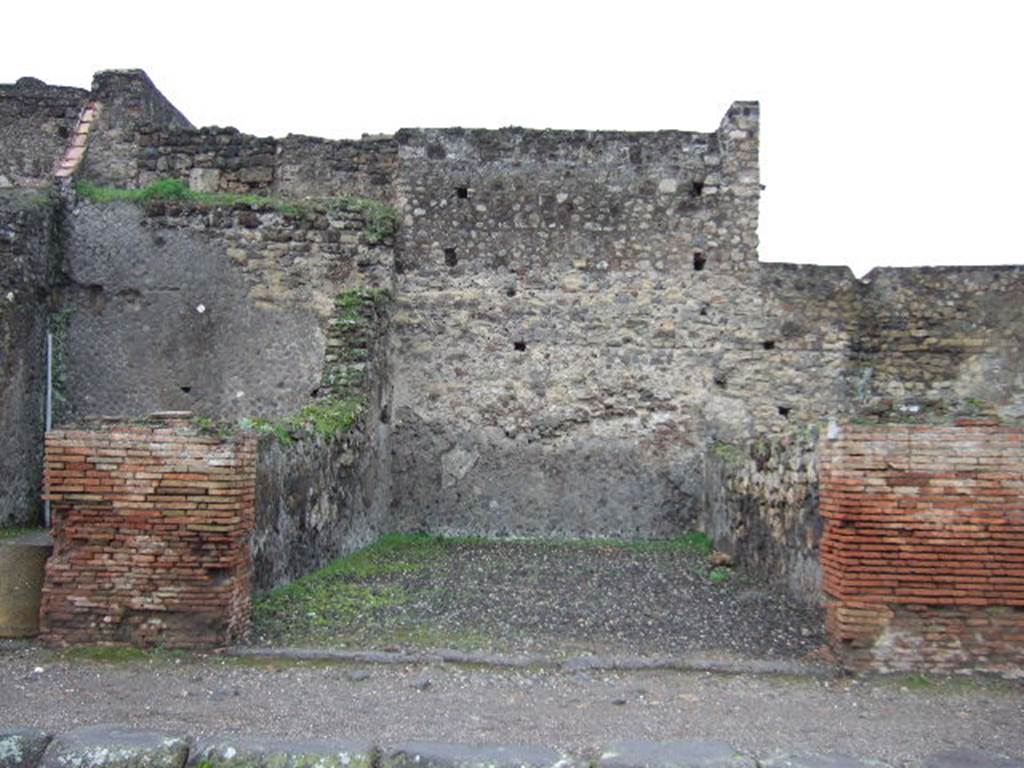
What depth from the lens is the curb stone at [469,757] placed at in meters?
4.47

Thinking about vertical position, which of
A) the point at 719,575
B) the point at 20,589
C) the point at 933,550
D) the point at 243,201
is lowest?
the point at 719,575

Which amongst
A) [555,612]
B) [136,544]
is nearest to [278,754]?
[136,544]

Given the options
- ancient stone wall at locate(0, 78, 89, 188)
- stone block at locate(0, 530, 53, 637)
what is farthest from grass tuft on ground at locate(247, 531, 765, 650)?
ancient stone wall at locate(0, 78, 89, 188)

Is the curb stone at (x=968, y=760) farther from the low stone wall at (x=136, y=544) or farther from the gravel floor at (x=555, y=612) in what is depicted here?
the low stone wall at (x=136, y=544)

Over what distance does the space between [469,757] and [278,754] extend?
2.96 feet

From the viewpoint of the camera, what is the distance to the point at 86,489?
6.13 metres

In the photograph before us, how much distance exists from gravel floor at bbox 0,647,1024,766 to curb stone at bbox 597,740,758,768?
13cm

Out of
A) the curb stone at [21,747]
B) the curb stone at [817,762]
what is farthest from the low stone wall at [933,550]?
the curb stone at [21,747]

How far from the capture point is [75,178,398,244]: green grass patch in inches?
472

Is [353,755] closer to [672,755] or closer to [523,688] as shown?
[523,688]

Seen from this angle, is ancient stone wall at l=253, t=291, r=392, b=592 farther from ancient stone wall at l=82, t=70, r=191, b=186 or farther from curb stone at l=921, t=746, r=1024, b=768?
curb stone at l=921, t=746, r=1024, b=768

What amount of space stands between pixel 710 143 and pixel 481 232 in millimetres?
3220

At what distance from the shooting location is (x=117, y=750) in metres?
4.54

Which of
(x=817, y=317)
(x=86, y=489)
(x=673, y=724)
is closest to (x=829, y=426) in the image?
(x=673, y=724)
